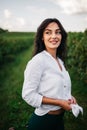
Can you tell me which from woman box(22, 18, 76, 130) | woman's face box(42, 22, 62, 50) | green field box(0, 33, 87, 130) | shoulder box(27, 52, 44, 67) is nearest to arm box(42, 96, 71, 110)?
woman box(22, 18, 76, 130)

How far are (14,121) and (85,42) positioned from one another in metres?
5.28

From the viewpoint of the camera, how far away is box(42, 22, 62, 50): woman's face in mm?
2928

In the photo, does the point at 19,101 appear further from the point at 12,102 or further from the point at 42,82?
the point at 42,82

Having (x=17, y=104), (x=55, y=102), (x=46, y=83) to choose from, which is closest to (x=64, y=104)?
(x=55, y=102)

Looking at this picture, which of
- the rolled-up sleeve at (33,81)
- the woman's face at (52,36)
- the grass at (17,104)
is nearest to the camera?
the rolled-up sleeve at (33,81)

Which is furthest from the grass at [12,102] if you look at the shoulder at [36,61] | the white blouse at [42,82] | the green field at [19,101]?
the shoulder at [36,61]

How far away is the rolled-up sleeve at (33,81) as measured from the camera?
2668mm

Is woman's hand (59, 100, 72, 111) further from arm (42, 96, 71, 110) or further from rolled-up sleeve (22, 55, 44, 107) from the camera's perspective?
rolled-up sleeve (22, 55, 44, 107)

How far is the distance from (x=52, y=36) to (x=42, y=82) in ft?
1.62

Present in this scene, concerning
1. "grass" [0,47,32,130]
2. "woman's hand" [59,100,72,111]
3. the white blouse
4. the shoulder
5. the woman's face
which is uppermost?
the woman's face

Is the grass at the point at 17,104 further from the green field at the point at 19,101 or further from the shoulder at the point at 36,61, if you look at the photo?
the shoulder at the point at 36,61

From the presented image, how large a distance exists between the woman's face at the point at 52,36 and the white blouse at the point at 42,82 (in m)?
0.12

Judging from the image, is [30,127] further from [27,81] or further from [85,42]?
[85,42]

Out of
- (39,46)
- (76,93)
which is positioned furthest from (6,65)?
→ (39,46)
